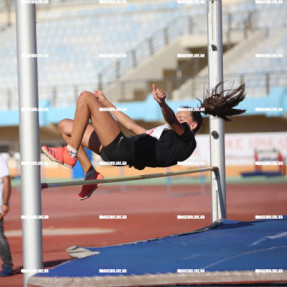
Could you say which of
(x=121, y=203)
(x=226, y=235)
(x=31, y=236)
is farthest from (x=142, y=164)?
(x=121, y=203)

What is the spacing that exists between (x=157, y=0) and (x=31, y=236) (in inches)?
810

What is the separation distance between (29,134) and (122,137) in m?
1.01

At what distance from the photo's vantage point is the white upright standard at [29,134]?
260 cm

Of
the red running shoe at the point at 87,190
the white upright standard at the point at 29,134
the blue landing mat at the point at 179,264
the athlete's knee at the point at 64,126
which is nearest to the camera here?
the white upright standard at the point at 29,134

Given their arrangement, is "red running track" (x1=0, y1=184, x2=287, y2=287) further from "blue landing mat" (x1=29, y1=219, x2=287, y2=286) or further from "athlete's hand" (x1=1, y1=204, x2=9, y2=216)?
"blue landing mat" (x1=29, y1=219, x2=287, y2=286)

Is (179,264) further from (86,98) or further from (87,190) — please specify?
(86,98)

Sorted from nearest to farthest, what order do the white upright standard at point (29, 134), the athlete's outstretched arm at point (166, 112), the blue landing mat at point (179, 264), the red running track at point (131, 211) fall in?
the white upright standard at point (29, 134), the blue landing mat at point (179, 264), the athlete's outstretched arm at point (166, 112), the red running track at point (131, 211)

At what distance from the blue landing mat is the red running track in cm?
A: 181

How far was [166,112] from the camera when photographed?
11.1ft

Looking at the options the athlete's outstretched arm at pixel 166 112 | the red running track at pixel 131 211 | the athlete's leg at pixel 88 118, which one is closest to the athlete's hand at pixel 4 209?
the red running track at pixel 131 211

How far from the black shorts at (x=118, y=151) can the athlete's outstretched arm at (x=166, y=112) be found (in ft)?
0.92

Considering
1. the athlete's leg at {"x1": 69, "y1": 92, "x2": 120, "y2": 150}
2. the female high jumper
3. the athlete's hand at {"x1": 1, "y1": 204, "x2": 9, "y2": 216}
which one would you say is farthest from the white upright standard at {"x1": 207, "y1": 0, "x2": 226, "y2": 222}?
the athlete's hand at {"x1": 1, "y1": 204, "x2": 9, "y2": 216}

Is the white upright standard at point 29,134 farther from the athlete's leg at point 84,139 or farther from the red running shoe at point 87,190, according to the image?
the red running shoe at point 87,190

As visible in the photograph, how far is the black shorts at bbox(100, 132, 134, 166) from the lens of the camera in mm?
3531
